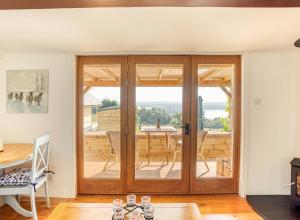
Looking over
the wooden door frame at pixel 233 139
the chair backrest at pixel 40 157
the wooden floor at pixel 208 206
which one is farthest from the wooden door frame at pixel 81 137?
the wooden door frame at pixel 233 139

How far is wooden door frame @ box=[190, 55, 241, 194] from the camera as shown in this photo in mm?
3535

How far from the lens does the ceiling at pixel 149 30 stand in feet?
7.56

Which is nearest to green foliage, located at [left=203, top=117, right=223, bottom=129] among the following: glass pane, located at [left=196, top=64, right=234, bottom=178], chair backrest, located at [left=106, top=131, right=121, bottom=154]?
glass pane, located at [left=196, top=64, right=234, bottom=178]

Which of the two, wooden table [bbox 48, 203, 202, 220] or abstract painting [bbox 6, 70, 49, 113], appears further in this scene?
abstract painting [bbox 6, 70, 49, 113]

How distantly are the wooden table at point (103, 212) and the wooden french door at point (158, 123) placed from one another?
1272 millimetres

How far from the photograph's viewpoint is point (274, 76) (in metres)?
3.46

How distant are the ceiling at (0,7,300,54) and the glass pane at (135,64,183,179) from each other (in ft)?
1.13

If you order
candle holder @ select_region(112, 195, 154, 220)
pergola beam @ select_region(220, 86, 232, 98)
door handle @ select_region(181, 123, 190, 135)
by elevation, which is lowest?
candle holder @ select_region(112, 195, 154, 220)

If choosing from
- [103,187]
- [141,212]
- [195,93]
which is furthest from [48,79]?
[141,212]

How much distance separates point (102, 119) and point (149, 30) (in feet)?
4.96

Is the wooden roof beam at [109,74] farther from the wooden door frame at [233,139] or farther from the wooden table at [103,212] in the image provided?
the wooden table at [103,212]

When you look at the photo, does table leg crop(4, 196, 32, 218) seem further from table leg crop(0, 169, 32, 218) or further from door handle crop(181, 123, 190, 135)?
door handle crop(181, 123, 190, 135)

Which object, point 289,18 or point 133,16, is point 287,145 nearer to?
point 289,18

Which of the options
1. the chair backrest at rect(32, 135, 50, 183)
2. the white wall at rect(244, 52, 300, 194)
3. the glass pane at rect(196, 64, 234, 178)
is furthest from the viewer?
the glass pane at rect(196, 64, 234, 178)
